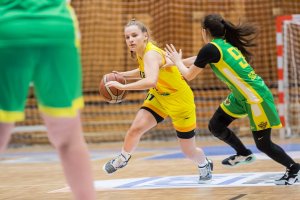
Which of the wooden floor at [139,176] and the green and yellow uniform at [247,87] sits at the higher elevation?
the green and yellow uniform at [247,87]

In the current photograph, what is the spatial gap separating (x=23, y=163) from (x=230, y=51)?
4701 millimetres

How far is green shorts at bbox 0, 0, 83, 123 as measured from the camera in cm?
245

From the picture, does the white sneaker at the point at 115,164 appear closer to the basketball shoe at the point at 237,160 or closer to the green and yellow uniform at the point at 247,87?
the basketball shoe at the point at 237,160

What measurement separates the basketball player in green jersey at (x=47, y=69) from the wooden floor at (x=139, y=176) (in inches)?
90.0

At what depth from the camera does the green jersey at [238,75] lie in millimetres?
5297

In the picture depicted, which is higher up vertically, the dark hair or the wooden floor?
the dark hair

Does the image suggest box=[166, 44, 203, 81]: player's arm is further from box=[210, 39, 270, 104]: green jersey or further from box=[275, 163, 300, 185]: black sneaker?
box=[275, 163, 300, 185]: black sneaker

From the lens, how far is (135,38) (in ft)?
18.6

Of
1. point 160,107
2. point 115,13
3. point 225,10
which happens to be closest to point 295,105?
point 225,10

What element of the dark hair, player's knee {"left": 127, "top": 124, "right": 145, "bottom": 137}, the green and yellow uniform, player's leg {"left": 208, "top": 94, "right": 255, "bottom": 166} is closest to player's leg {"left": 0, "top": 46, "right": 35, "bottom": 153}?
the green and yellow uniform

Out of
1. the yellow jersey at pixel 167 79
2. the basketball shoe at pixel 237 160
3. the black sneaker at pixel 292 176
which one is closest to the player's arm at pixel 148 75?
the yellow jersey at pixel 167 79

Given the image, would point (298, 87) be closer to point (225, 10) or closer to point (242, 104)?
point (225, 10)

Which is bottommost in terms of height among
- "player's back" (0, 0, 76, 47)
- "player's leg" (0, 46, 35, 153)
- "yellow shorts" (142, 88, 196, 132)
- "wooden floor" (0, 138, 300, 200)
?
"wooden floor" (0, 138, 300, 200)

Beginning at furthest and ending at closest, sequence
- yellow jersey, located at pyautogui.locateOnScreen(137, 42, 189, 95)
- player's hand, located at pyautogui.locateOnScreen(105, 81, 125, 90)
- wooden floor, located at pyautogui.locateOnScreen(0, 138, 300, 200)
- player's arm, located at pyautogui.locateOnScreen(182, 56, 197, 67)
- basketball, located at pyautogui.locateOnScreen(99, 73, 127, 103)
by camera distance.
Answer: player's arm, located at pyautogui.locateOnScreen(182, 56, 197, 67) → yellow jersey, located at pyautogui.locateOnScreen(137, 42, 189, 95) → basketball, located at pyautogui.locateOnScreen(99, 73, 127, 103) → player's hand, located at pyautogui.locateOnScreen(105, 81, 125, 90) → wooden floor, located at pyautogui.locateOnScreen(0, 138, 300, 200)
